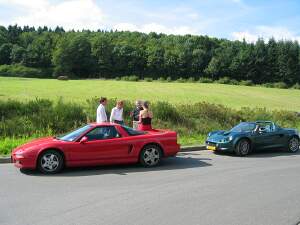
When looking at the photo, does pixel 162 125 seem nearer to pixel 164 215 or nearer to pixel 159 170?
pixel 159 170

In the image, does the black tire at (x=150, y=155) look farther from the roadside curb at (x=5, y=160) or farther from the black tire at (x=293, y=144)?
the black tire at (x=293, y=144)

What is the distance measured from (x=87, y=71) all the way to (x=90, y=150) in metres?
126

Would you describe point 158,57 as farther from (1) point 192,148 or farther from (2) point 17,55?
(1) point 192,148

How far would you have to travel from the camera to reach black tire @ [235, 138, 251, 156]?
14852 millimetres

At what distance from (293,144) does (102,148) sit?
26.2 feet

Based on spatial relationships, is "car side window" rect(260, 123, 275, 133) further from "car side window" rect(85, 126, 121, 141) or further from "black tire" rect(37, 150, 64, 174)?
"black tire" rect(37, 150, 64, 174)

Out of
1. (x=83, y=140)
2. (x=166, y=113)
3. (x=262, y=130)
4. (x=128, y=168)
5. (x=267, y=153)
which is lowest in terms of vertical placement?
(x=267, y=153)

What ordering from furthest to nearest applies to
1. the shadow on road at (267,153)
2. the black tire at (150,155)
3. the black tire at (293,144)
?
the black tire at (293,144)
the shadow on road at (267,153)
the black tire at (150,155)

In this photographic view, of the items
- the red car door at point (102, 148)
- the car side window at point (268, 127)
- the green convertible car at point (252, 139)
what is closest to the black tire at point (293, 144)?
the green convertible car at point (252, 139)

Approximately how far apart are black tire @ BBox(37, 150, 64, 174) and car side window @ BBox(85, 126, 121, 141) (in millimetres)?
991

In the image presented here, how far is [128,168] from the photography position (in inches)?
467

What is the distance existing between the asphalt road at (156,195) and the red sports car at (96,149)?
0.94ft

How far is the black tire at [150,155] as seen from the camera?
39.7 feet

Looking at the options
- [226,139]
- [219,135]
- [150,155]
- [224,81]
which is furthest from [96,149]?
[224,81]
